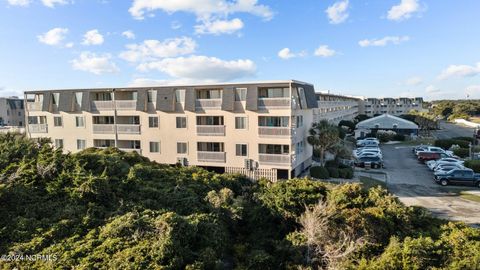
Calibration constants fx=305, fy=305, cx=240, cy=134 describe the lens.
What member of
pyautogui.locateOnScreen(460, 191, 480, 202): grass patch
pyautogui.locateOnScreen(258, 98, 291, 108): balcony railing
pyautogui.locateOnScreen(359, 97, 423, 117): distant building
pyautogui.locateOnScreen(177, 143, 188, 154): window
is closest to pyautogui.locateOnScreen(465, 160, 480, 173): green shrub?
pyautogui.locateOnScreen(460, 191, 480, 202): grass patch

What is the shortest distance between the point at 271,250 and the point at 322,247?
2103 mm

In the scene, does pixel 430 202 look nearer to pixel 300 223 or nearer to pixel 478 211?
pixel 478 211

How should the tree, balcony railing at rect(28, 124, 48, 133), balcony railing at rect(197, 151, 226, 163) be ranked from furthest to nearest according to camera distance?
1. balcony railing at rect(28, 124, 48, 133)
2. the tree
3. balcony railing at rect(197, 151, 226, 163)

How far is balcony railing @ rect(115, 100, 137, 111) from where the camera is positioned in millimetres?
31906

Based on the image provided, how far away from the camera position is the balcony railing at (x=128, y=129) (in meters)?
32.2

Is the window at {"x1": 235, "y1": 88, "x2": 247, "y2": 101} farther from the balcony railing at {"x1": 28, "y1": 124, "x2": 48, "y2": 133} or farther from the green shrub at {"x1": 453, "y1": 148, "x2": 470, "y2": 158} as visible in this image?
the green shrub at {"x1": 453, "y1": 148, "x2": 470, "y2": 158}

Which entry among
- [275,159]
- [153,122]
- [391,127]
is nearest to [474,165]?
[275,159]

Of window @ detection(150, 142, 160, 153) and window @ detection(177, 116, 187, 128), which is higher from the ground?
window @ detection(177, 116, 187, 128)

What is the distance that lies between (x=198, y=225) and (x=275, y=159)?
52.9ft

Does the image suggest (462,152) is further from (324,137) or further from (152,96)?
(152,96)

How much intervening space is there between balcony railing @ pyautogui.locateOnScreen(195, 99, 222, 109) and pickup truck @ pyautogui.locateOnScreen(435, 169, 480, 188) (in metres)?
22.7

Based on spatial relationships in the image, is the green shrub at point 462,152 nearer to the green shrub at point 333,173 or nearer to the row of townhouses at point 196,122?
the green shrub at point 333,173

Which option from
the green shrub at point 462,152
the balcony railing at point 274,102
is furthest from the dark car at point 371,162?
the balcony railing at point 274,102

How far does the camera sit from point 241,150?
28.8 metres
